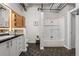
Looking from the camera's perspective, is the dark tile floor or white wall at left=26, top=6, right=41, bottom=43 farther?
white wall at left=26, top=6, right=41, bottom=43

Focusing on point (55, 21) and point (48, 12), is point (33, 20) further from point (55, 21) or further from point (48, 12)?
point (55, 21)

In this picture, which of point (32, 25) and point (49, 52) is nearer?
point (49, 52)

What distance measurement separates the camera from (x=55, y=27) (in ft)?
22.7

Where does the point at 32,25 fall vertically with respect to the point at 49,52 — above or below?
above

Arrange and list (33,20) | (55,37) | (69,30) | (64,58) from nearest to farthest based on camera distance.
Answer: (64,58) < (69,30) < (55,37) < (33,20)

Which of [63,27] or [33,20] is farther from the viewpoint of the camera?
[33,20]

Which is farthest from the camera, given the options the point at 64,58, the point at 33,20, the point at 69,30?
the point at 33,20

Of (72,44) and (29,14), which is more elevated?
(29,14)

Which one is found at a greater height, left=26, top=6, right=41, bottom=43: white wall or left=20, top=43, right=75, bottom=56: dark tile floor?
left=26, top=6, right=41, bottom=43: white wall

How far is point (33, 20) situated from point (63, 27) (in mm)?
2605

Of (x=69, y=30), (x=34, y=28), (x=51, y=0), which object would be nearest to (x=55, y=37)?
(x=69, y=30)

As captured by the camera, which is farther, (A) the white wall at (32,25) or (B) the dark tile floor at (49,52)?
(A) the white wall at (32,25)

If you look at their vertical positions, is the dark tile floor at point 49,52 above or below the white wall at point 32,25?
below

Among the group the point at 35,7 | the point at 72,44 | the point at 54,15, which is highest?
the point at 35,7
